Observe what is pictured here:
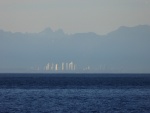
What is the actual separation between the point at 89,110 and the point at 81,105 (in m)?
7.88

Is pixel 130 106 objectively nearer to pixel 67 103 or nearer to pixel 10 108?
pixel 67 103

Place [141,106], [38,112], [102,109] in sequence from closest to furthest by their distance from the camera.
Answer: [38,112], [102,109], [141,106]

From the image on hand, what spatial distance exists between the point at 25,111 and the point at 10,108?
5.23 metres

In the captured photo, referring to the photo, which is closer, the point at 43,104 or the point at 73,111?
the point at 73,111

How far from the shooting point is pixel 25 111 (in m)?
73.4

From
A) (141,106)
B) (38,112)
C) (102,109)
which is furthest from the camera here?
(141,106)

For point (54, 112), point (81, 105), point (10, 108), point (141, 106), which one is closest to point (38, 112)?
point (54, 112)

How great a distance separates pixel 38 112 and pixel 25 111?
225cm

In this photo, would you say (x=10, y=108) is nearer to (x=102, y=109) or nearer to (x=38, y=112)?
(x=38, y=112)

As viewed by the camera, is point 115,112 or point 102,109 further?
point 102,109

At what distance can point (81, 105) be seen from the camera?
83.8 meters

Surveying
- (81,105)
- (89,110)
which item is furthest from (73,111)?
(81,105)

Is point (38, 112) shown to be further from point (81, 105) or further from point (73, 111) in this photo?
point (81, 105)

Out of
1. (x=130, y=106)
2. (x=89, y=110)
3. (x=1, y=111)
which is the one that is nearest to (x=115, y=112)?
(x=89, y=110)
